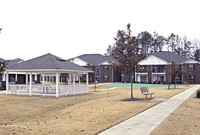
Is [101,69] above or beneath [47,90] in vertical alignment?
above

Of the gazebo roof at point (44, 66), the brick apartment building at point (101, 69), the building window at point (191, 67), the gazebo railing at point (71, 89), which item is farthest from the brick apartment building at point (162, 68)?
the gazebo roof at point (44, 66)

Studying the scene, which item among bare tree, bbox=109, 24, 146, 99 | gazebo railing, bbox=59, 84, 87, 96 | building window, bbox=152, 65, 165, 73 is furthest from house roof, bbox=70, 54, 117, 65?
bare tree, bbox=109, 24, 146, 99

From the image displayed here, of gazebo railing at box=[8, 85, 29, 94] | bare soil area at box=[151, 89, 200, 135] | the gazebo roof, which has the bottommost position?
bare soil area at box=[151, 89, 200, 135]

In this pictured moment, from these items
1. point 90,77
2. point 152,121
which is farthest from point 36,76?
point 152,121

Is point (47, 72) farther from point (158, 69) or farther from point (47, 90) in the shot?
point (158, 69)

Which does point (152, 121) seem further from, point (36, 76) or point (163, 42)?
point (163, 42)

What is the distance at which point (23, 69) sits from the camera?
2444 centimetres

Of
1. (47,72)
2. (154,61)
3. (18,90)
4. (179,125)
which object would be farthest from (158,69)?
(179,125)

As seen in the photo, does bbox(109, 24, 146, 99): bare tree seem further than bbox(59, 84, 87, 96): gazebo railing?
No

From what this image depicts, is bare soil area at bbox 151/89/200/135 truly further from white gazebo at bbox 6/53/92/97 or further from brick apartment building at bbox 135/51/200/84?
brick apartment building at bbox 135/51/200/84

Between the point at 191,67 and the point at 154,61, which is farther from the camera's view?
the point at 154,61

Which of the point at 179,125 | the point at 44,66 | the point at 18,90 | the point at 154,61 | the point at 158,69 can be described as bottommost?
the point at 179,125

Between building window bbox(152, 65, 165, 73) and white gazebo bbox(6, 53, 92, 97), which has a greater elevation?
building window bbox(152, 65, 165, 73)

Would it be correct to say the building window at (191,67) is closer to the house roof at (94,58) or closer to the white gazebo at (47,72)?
the house roof at (94,58)
